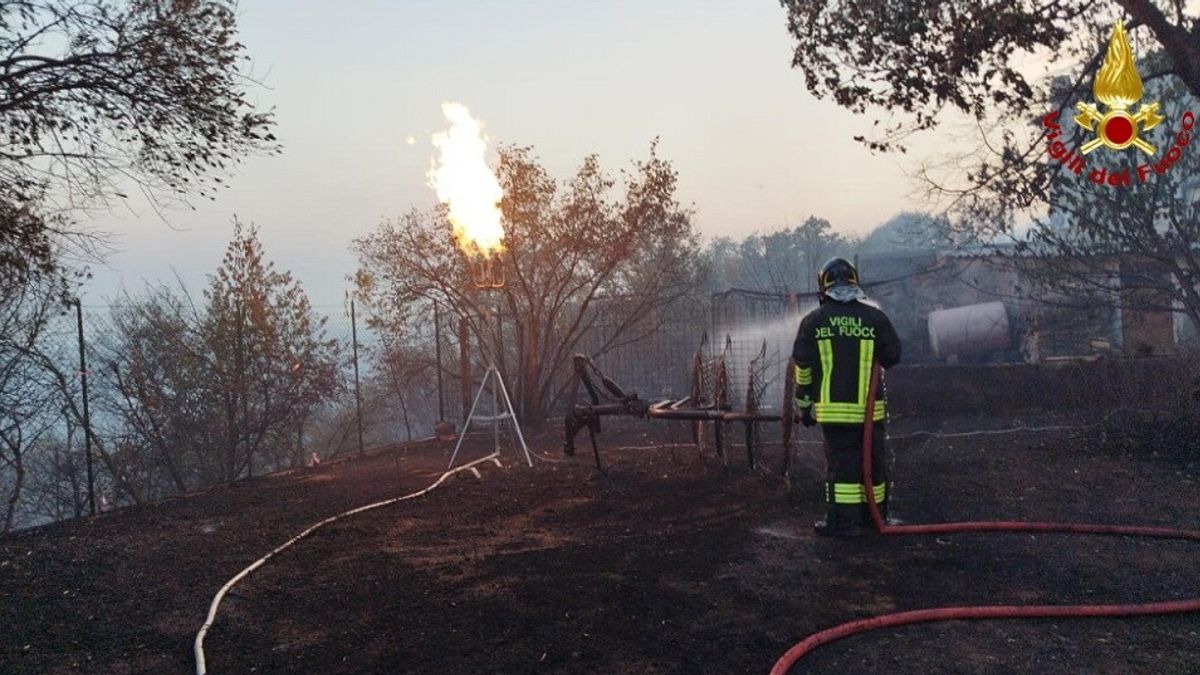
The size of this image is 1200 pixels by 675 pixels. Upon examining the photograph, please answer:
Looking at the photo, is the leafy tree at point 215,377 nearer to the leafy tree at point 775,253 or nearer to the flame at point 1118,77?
the flame at point 1118,77

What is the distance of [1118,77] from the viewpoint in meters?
9.81

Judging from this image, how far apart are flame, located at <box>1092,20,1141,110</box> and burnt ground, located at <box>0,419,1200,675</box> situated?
13.4 feet

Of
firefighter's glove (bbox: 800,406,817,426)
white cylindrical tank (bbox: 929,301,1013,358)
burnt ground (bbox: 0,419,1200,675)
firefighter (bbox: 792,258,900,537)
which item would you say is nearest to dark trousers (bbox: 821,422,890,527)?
firefighter (bbox: 792,258,900,537)

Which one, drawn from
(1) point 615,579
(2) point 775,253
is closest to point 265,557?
(1) point 615,579

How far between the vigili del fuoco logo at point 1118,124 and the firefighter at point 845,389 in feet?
16.6

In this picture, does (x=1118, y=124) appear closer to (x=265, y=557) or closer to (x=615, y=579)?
(x=615, y=579)

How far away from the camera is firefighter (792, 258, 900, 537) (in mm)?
6411

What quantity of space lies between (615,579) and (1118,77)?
828 cm

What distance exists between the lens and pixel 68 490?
1639cm

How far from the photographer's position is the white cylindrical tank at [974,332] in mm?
20547

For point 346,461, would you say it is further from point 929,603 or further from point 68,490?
point 929,603

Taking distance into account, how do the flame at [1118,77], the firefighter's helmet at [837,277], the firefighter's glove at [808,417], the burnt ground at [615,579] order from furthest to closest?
the flame at [1118,77] < the firefighter's helmet at [837,277] < the firefighter's glove at [808,417] < the burnt ground at [615,579]

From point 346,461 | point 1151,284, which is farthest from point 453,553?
point 1151,284

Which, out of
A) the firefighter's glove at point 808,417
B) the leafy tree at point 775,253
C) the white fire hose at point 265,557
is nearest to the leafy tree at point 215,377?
the white fire hose at point 265,557
